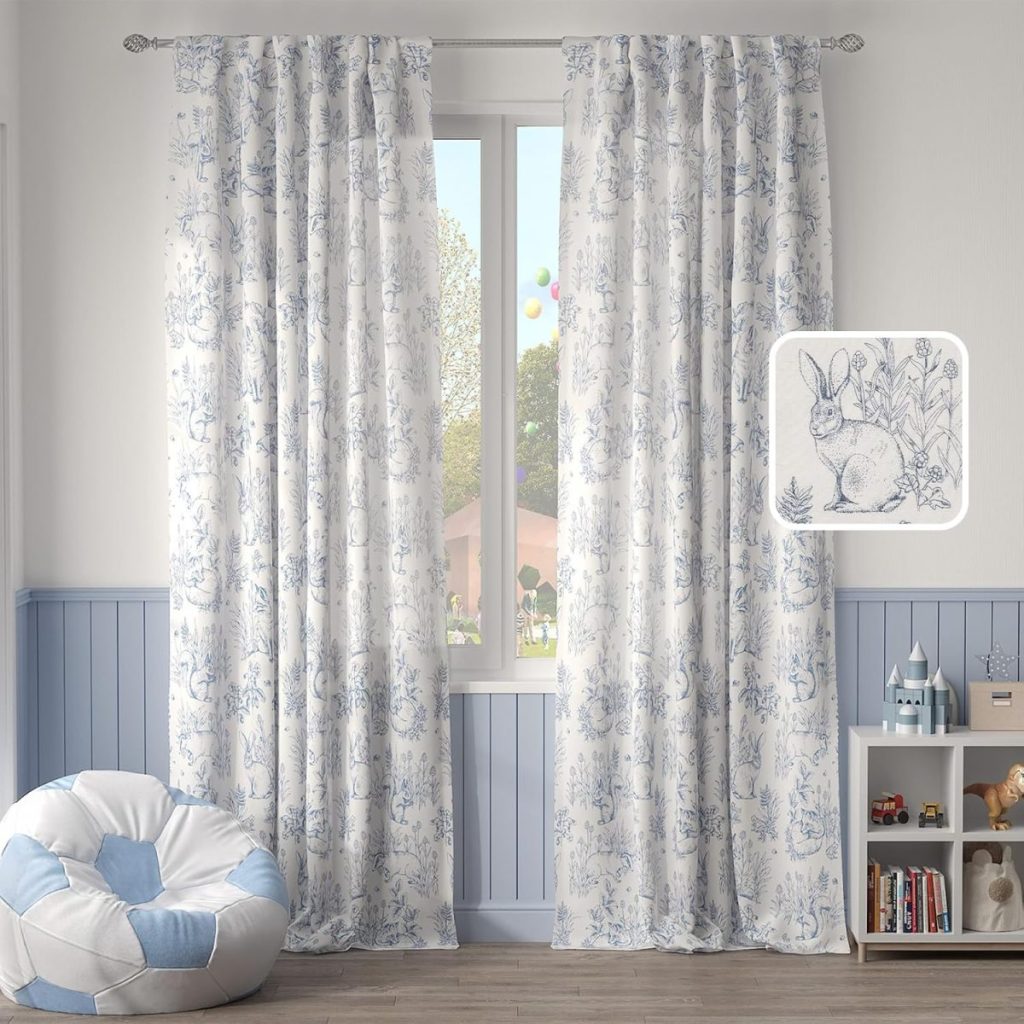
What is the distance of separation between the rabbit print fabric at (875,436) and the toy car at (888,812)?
751 millimetres

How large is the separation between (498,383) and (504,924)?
59.6 inches

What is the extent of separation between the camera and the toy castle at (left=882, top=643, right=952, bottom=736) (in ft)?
10.4

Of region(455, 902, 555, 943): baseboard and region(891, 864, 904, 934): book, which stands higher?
region(891, 864, 904, 934): book

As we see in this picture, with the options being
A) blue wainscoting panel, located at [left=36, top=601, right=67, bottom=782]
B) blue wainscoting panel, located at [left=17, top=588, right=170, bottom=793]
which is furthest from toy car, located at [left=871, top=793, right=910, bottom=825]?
blue wainscoting panel, located at [left=36, top=601, right=67, bottom=782]

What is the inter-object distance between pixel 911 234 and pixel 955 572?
947 millimetres

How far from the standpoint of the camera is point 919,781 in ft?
10.9

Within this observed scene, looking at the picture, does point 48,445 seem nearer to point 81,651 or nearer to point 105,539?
point 105,539

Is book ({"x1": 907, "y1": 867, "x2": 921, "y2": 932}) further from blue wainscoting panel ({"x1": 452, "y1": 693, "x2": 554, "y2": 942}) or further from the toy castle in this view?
blue wainscoting panel ({"x1": 452, "y1": 693, "x2": 554, "y2": 942})

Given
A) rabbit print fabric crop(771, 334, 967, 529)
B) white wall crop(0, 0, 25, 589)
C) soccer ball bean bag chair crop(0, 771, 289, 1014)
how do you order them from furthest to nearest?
rabbit print fabric crop(771, 334, 967, 529)
white wall crop(0, 0, 25, 589)
soccer ball bean bag chair crop(0, 771, 289, 1014)

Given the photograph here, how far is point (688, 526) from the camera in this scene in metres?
3.19

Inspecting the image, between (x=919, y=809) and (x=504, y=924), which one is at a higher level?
(x=919, y=809)

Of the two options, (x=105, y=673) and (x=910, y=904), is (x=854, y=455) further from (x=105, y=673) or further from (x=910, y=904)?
(x=105, y=673)

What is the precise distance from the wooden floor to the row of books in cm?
10

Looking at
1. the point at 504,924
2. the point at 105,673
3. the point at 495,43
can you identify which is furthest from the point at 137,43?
the point at 504,924
